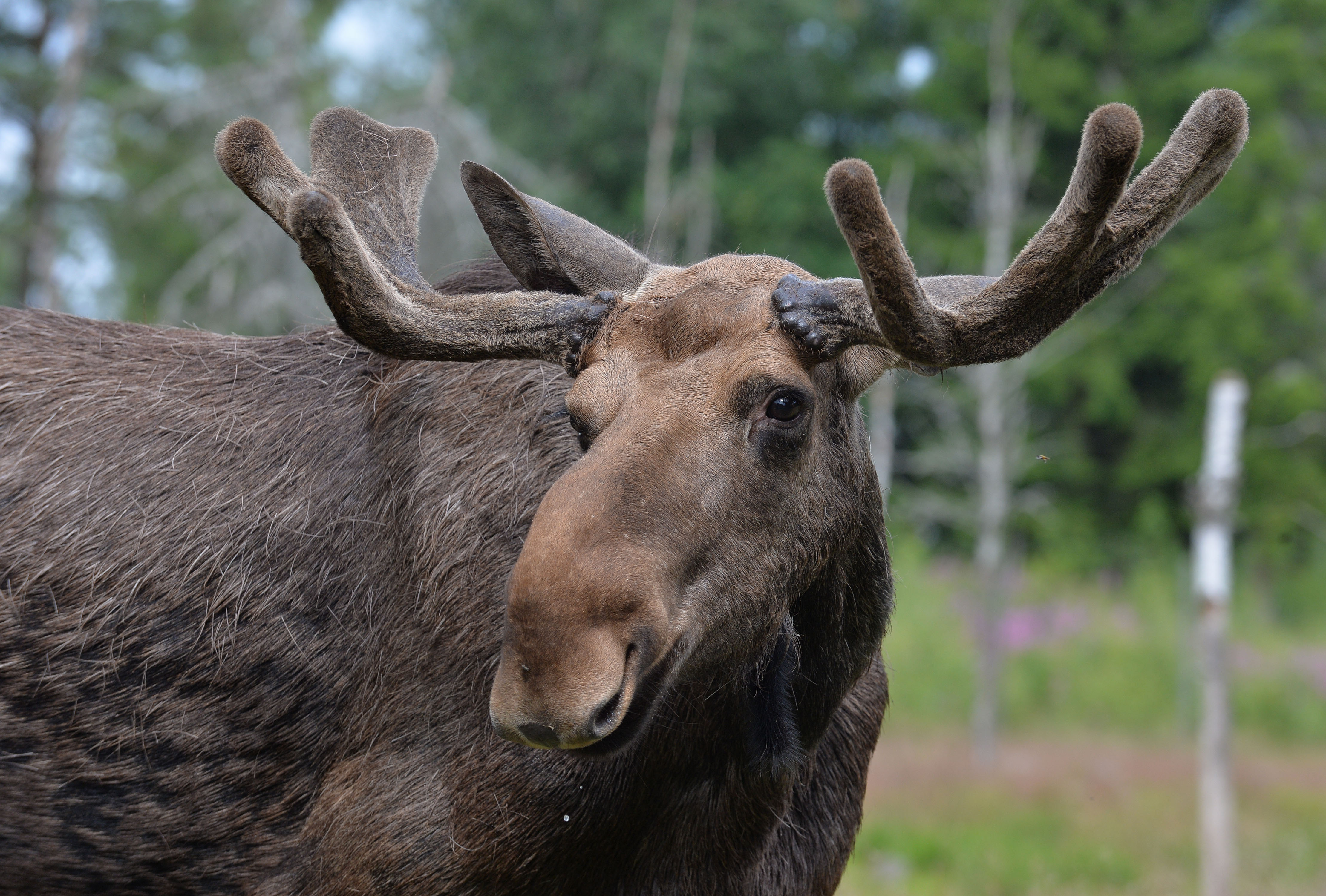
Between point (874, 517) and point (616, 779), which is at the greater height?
point (874, 517)

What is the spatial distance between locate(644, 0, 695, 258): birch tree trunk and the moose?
891 centimetres

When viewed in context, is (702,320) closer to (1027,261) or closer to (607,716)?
(1027,261)

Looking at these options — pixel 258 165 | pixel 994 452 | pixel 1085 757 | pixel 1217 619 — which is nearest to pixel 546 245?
pixel 258 165

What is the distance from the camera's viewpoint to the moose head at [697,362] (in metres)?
2.22

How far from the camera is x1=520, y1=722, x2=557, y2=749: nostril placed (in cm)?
216

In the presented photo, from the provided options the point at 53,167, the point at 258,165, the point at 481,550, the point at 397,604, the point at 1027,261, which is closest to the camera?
the point at 1027,261

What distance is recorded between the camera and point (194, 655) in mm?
3271

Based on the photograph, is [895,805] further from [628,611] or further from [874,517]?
[628,611]

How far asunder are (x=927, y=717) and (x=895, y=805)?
4.16 meters

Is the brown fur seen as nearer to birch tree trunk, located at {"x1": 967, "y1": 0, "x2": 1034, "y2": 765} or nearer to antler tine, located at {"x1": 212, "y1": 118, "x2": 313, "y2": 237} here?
antler tine, located at {"x1": 212, "y1": 118, "x2": 313, "y2": 237}

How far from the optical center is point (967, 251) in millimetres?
21828

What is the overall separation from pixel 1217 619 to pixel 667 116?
43.3ft

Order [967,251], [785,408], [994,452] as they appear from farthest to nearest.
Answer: [967,251], [994,452], [785,408]

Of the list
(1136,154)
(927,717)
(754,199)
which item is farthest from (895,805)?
(754,199)
